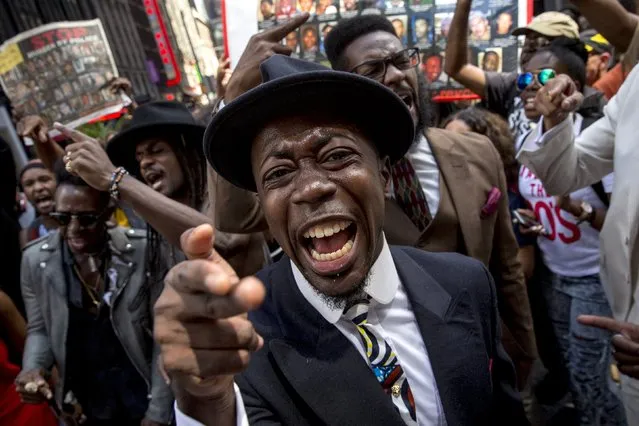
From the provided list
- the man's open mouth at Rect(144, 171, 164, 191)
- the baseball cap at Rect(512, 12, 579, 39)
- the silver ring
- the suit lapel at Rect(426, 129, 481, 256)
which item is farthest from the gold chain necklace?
the baseball cap at Rect(512, 12, 579, 39)

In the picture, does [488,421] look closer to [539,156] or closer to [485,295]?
[485,295]

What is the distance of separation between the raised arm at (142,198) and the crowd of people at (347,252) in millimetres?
12

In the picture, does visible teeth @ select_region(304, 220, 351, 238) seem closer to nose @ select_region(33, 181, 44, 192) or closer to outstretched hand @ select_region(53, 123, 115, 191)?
outstretched hand @ select_region(53, 123, 115, 191)

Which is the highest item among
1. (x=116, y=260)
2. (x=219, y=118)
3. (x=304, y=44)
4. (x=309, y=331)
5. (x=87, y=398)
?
(x=219, y=118)

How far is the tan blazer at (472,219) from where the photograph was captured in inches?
77.7

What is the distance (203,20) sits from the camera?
2.38 m

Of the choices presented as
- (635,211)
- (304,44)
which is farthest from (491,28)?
→ (635,211)

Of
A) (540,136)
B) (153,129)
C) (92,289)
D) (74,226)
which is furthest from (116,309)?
(540,136)

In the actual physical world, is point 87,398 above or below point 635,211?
below

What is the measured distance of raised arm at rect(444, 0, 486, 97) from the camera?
2.96m

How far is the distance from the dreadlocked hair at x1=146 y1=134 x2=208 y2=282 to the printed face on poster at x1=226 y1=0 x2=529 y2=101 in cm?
59

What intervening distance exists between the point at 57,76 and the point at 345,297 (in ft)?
11.3

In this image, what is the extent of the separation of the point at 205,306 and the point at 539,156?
6.24 feet

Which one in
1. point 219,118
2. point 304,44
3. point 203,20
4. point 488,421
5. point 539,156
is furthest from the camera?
point 304,44
